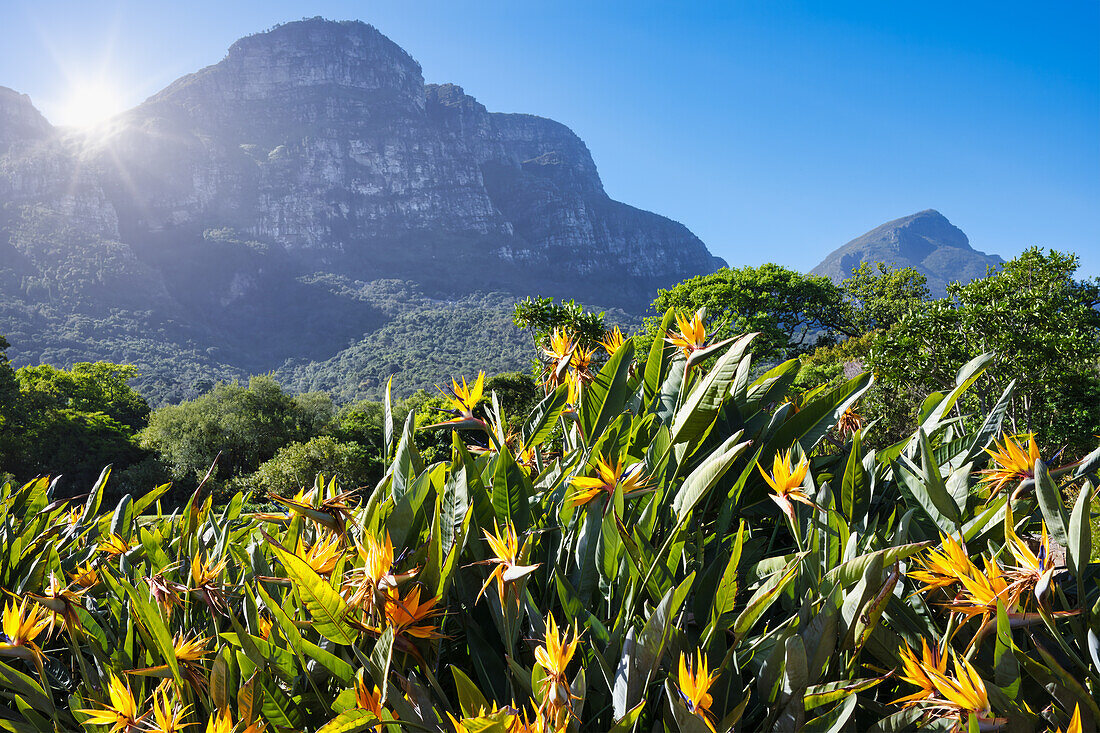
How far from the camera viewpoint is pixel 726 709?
69cm

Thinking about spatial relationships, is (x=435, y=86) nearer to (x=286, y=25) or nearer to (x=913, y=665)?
(x=286, y=25)

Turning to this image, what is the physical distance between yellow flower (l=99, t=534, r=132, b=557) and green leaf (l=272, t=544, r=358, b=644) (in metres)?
0.82

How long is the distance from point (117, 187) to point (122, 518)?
84817 mm

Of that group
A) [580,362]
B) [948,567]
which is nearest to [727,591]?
[948,567]

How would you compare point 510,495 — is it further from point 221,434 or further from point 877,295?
point 877,295

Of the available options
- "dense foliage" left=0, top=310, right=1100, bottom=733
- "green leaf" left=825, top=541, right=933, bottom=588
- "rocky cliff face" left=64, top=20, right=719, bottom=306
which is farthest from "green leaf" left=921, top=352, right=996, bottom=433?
"rocky cliff face" left=64, top=20, right=719, bottom=306

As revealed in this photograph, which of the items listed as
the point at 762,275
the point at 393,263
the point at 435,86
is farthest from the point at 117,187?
the point at 762,275

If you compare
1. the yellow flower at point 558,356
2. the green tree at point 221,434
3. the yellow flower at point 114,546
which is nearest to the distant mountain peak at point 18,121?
the green tree at point 221,434

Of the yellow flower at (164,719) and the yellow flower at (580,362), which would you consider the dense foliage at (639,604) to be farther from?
the yellow flower at (580,362)

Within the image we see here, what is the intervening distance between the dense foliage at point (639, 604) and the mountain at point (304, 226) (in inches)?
1775

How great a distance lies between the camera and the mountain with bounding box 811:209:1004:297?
3629 inches

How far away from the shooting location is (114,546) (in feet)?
3.87

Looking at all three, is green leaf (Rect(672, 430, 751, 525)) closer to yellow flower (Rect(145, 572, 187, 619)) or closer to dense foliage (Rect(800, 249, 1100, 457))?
yellow flower (Rect(145, 572, 187, 619))

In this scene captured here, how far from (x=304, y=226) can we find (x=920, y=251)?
107553 mm
